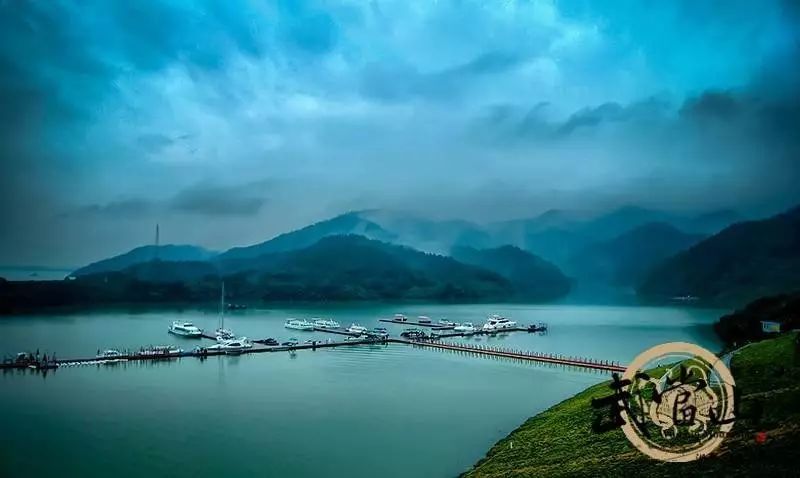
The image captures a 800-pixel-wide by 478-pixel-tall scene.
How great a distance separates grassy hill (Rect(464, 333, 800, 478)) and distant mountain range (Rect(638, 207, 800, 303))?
10990 cm

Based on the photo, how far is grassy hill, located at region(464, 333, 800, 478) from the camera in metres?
11.2

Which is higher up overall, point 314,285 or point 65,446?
point 314,285

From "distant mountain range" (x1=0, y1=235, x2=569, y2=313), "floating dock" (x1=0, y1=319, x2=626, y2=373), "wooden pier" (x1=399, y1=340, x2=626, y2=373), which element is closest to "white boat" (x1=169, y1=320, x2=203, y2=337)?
"floating dock" (x1=0, y1=319, x2=626, y2=373)

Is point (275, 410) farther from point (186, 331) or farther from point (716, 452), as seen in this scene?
Answer: point (186, 331)

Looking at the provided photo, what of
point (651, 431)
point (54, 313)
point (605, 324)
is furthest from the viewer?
point (54, 313)

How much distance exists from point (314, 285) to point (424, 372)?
326ft

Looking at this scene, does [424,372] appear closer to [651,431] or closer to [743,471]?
[651,431]

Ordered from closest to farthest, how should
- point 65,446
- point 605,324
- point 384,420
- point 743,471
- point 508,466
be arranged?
point 743,471 < point 508,466 < point 65,446 < point 384,420 < point 605,324

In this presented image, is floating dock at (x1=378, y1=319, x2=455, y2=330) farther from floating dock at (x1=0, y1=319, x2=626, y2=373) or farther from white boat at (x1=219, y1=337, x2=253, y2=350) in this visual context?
white boat at (x1=219, y1=337, x2=253, y2=350)

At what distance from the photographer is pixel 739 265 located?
137125mm

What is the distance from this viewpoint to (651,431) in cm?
1481

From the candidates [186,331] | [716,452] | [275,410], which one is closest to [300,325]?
[186,331]

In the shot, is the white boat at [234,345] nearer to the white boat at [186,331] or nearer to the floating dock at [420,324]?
the white boat at [186,331]

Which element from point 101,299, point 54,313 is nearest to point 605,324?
point 54,313
